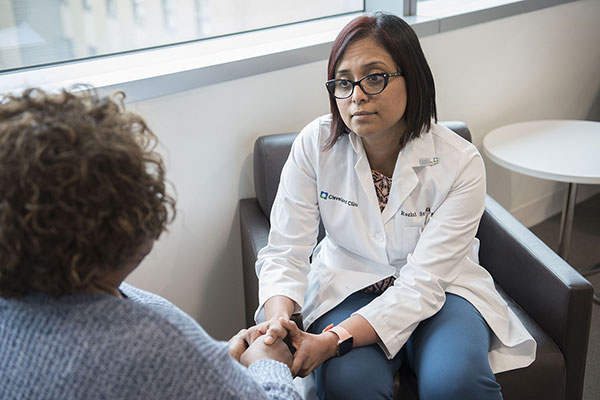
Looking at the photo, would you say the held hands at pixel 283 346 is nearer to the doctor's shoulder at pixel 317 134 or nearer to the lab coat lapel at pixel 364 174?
the lab coat lapel at pixel 364 174

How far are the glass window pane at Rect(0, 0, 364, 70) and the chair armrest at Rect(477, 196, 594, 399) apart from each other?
3.75 feet

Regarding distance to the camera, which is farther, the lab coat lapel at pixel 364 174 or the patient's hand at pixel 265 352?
the lab coat lapel at pixel 364 174

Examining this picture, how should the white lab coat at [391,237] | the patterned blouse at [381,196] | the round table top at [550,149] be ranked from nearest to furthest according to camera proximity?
1. the white lab coat at [391,237]
2. the patterned blouse at [381,196]
3. the round table top at [550,149]

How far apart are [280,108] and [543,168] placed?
1024mm

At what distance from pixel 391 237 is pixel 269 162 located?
1.76 ft

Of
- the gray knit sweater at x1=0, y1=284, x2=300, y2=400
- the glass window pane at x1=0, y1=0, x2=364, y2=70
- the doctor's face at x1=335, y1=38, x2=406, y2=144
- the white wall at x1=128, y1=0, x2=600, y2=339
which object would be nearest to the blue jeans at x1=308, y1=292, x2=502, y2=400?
the doctor's face at x1=335, y1=38, x2=406, y2=144

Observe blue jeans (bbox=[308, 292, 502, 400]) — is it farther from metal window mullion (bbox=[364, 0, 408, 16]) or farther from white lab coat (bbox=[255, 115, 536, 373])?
metal window mullion (bbox=[364, 0, 408, 16])

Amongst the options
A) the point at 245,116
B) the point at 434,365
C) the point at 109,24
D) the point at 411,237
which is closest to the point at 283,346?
the point at 434,365

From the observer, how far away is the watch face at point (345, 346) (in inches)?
57.9

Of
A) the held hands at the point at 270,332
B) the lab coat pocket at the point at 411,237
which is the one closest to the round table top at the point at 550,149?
the lab coat pocket at the point at 411,237

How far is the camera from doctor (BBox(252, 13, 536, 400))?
1461 millimetres

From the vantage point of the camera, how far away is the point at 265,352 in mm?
1351

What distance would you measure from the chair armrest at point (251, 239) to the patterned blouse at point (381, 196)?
0.37m

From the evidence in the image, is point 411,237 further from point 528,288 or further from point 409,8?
point 409,8
